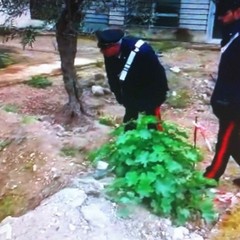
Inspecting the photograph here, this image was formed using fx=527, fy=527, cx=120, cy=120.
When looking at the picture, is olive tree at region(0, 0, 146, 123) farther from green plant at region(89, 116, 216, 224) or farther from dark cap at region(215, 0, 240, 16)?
green plant at region(89, 116, 216, 224)

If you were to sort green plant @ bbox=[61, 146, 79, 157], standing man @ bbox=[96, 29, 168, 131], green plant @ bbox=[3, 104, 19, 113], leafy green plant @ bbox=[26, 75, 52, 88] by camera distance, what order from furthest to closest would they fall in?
leafy green plant @ bbox=[26, 75, 52, 88] → green plant @ bbox=[3, 104, 19, 113] → green plant @ bbox=[61, 146, 79, 157] → standing man @ bbox=[96, 29, 168, 131]

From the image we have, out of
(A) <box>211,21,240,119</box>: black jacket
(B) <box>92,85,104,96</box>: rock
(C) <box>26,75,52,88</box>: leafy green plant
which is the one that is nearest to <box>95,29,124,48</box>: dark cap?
(A) <box>211,21,240,119</box>: black jacket

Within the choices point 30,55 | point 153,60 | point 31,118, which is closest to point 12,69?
point 30,55

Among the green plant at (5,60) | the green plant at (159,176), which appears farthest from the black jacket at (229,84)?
the green plant at (5,60)

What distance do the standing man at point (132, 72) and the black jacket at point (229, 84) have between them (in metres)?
0.53

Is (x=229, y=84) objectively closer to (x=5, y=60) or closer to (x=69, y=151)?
(x=69, y=151)

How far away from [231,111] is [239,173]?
98 centimetres

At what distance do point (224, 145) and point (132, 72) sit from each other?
0.96m

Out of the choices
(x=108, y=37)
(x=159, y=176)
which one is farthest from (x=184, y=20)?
(x=159, y=176)

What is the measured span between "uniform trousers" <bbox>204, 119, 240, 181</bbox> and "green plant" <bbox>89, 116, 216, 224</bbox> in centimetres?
43

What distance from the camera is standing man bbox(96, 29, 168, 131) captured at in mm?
4242

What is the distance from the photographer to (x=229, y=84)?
4.01 meters

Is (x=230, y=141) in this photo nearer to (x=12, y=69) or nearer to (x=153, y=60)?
(x=153, y=60)

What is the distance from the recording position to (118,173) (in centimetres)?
384
